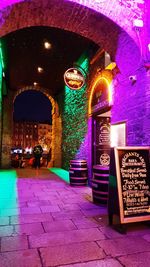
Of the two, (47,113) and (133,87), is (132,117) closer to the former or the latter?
(133,87)

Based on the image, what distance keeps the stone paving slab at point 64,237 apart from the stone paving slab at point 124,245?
19 cm

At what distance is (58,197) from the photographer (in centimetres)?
543

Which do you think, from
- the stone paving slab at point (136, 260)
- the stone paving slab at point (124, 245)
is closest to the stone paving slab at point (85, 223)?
the stone paving slab at point (124, 245)

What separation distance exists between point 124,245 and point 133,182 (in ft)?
3.26

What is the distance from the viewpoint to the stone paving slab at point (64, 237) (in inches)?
110

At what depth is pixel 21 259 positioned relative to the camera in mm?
2369

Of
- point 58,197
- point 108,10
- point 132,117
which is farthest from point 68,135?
point 108,10

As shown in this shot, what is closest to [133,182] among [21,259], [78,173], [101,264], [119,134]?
[101,264]

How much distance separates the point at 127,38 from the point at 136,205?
11.1 ft

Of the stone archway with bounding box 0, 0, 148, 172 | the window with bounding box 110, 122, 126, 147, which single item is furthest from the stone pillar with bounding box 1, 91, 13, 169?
the stone archway with bounding box 0, 0, 148, 172

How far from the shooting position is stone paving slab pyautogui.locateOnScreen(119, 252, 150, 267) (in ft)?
7.59

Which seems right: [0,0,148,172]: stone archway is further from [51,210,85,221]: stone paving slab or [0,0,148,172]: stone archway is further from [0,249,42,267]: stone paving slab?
[0,249,42,267]: stone paving slab

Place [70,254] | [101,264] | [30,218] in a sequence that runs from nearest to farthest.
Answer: [101,264] → [70,254] → [30,218]

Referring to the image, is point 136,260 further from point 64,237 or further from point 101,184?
point 101,184
